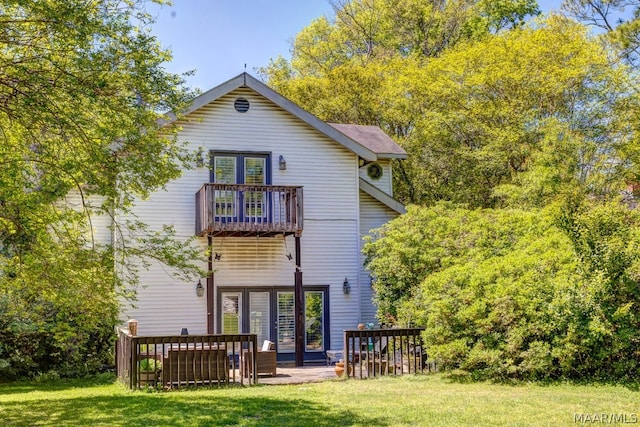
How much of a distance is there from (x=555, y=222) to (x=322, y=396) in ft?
16.9

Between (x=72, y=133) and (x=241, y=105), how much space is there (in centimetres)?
1041

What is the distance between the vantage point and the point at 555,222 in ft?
38.0

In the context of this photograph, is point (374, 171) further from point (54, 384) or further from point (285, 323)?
point (54, 384)

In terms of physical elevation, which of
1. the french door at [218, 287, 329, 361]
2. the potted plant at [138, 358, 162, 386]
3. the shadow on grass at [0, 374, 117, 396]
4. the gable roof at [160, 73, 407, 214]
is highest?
the gable roof at [160, 73, 407, 214]

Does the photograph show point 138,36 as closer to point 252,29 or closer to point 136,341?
point 136,341

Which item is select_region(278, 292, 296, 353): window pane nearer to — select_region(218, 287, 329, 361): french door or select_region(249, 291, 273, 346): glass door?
select_region(218, 287, 329, 361): french door

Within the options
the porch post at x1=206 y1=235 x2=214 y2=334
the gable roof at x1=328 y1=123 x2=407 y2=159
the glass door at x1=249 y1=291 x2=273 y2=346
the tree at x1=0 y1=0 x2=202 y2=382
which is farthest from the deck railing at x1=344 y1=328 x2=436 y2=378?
the gable roof at x1=328 y1=123 x2=407 y2=159

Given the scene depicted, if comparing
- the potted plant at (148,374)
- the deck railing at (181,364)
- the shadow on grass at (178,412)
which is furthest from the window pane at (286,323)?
the shadow on grass at (178,412)

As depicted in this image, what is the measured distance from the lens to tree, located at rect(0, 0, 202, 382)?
841cm

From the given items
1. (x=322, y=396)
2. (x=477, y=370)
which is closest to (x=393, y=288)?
(x=477, y=370)

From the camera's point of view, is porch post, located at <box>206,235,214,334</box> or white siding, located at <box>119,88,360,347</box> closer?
porch post, located at <box>206,235,214,334</box>

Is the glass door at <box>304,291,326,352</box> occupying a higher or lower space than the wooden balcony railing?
lower

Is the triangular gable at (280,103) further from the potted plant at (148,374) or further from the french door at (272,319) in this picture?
the potted plant at (148,374)

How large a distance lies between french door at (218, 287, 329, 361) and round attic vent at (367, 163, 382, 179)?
562 cm
